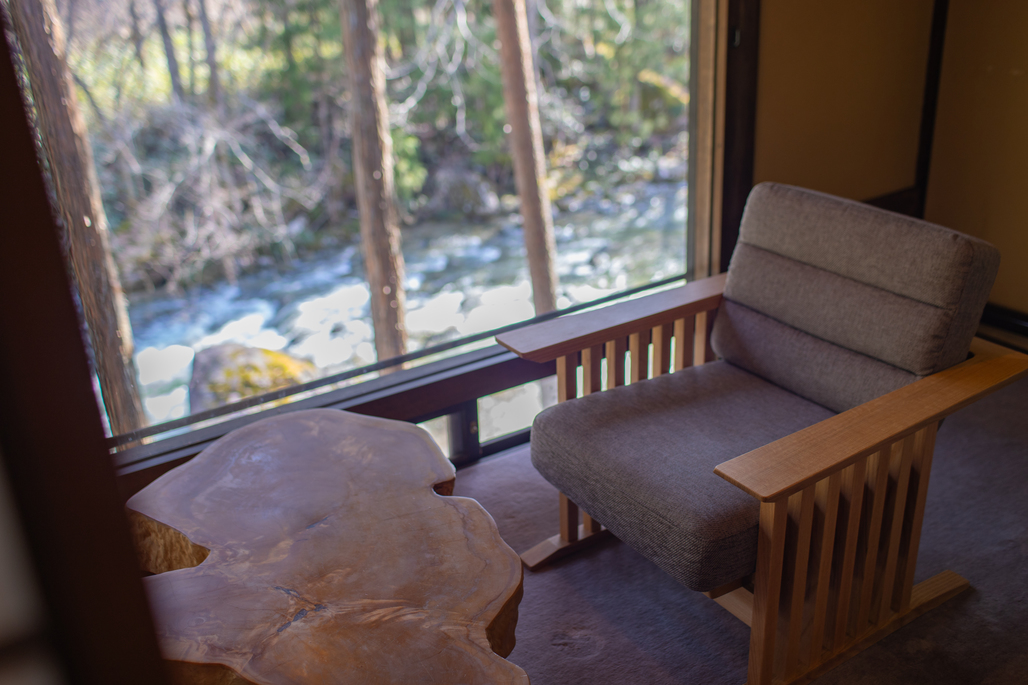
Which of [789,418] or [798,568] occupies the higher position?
[789,418]

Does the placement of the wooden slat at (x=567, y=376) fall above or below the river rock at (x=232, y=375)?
above

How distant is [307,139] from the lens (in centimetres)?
677

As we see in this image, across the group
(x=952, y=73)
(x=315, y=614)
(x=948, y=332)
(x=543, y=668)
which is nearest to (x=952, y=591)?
(x=948, y=332)

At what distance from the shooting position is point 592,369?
2039mm

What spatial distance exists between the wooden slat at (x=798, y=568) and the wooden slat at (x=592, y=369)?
26.5 inches

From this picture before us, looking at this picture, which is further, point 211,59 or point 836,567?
point 211,59

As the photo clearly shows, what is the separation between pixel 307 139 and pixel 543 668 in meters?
5.96

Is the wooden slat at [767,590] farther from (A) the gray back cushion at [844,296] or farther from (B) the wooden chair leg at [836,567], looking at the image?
(A) the gray back cushion at [844,296]

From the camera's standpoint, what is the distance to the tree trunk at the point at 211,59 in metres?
5.40

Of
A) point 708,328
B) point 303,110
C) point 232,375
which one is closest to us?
point 708,328

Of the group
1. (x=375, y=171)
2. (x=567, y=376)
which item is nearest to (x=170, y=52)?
(x=375, y=171)

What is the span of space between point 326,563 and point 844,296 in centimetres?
136

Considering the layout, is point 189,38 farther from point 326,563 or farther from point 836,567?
point 836,567

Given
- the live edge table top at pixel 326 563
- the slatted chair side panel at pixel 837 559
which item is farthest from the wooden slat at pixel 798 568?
the live edge table top at pixel 326 563
